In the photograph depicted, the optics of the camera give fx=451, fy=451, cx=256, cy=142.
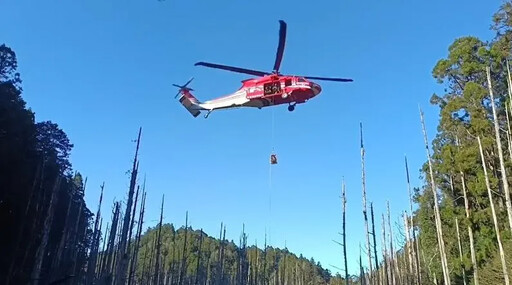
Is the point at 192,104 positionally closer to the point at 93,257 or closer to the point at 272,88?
the point at 272,88

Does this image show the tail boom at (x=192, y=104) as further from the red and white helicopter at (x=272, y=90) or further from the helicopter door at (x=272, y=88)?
the helicopter door at (x=272, y=88)

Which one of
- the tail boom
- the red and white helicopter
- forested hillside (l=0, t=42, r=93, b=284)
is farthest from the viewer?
forested hillside (l=0, t=42, r=93, b=284)

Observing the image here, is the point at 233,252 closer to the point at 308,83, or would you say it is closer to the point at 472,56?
the point at 472,56

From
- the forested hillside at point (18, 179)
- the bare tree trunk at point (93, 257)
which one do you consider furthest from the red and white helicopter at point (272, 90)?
the bare tree trunk at point (93, 257)

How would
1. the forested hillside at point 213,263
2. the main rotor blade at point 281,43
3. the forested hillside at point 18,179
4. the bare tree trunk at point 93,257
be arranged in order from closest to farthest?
1. the main rotor blade at point 281,43
2. the forested hillside at point 18,179
3. the bare tree trunk at point 93,257
4. the forested hillside at point 213,263

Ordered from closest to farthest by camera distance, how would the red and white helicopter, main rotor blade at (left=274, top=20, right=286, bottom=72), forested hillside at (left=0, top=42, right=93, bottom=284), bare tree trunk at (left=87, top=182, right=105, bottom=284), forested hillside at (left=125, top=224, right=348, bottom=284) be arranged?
main rotor blade at (left=274, top=20, right=286, bottom=72), the red and white helicopter, forested hillside at (left=0, top=42, right=93, bottom=284), bare tree trunk at (left=87, top=182, right=105, bottom=284), forested hillside at (left=125, top=224, right=348, bottom=284)

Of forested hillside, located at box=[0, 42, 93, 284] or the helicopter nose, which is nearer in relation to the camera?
the helicopter nose

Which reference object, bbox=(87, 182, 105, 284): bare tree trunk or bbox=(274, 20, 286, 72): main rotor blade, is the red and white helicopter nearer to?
bbox=(274, 20, 286, 72): main rotor blade

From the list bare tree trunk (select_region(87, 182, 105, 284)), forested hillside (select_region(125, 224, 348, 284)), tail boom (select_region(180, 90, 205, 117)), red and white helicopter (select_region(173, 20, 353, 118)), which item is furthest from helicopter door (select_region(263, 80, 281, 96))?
forested hillside (select_region(125, 224, 348, 284))

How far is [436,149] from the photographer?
2077 centimetres

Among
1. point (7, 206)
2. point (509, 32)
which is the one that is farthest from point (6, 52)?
point (509, 32)

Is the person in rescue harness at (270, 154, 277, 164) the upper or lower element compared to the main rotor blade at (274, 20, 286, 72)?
lower

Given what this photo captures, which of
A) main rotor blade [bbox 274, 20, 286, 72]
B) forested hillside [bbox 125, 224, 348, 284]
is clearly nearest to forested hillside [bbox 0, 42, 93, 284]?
main rotor blade [bbox 274, 20, 286, 72]

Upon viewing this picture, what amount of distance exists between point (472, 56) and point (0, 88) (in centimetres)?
1872
